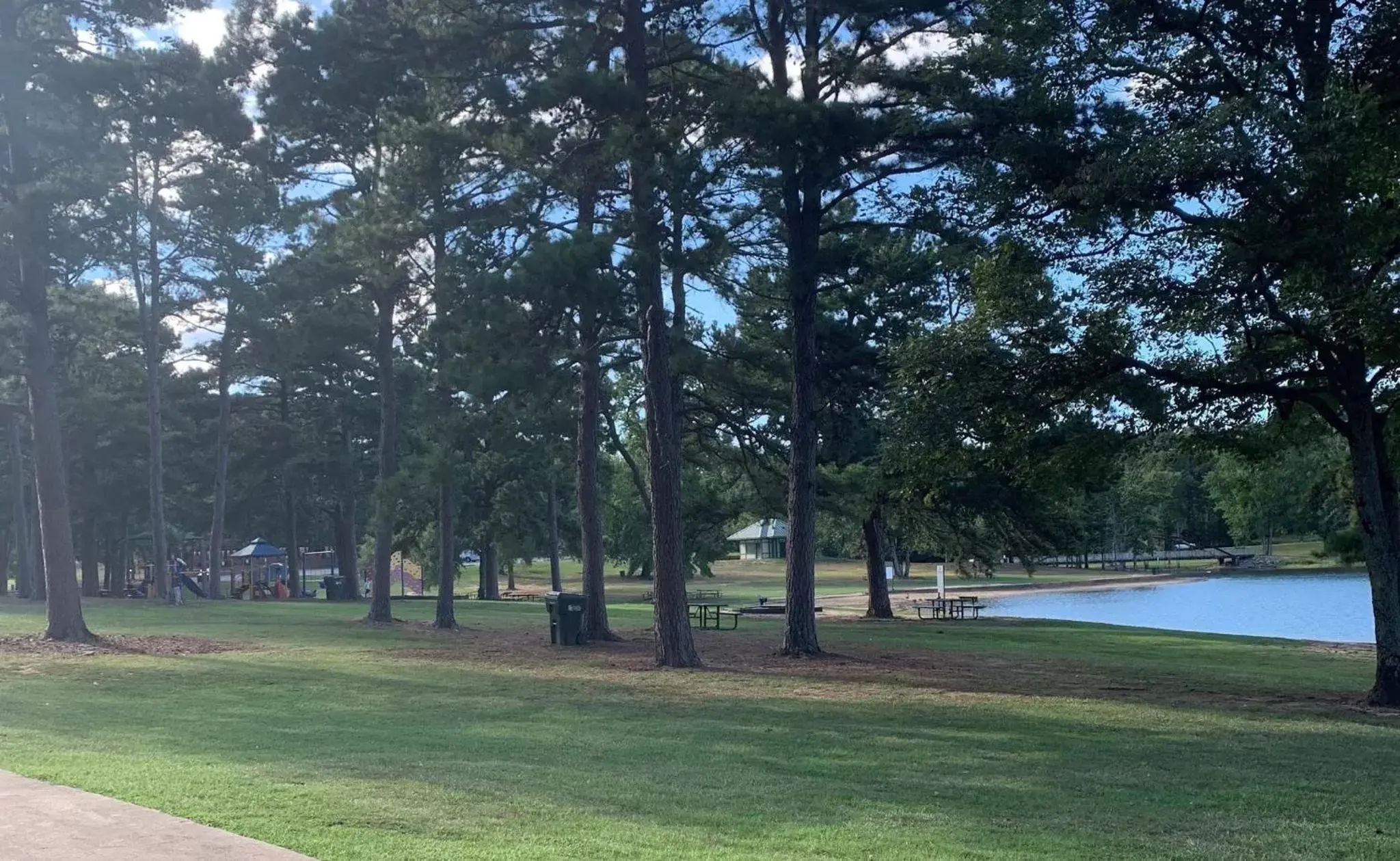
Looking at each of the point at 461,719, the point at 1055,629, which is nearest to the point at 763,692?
the point at 461,719

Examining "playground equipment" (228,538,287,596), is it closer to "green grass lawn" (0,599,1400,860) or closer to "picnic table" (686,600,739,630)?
"picnic table" (686,600,739,630)

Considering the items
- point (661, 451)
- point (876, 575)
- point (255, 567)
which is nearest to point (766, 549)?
point (255, 567)

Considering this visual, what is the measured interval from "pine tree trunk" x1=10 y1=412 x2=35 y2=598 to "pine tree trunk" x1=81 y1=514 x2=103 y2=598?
4.72 metres

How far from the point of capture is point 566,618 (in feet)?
71.5

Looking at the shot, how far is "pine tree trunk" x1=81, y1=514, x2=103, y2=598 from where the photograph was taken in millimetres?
47281

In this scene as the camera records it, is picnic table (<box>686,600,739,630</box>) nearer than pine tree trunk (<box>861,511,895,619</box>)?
Yes

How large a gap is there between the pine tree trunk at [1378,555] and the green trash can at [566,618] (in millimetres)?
12653

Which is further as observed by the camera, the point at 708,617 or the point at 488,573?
the point at 488,573

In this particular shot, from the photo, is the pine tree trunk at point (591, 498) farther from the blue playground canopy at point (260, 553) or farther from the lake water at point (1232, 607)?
the blue playground canopy at point (260, 553)

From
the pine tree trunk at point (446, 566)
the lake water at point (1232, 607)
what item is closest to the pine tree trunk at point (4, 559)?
the pine tree trunk at point (446, 566)

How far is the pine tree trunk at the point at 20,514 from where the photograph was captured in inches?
1485

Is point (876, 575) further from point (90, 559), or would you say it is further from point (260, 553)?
point (90, 559)

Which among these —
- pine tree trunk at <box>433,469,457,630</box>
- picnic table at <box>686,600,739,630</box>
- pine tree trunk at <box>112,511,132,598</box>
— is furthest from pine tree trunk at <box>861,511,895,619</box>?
pine tree trunk at <box>112,511,132,598</box>

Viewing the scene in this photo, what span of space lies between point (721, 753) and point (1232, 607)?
40.8 m
